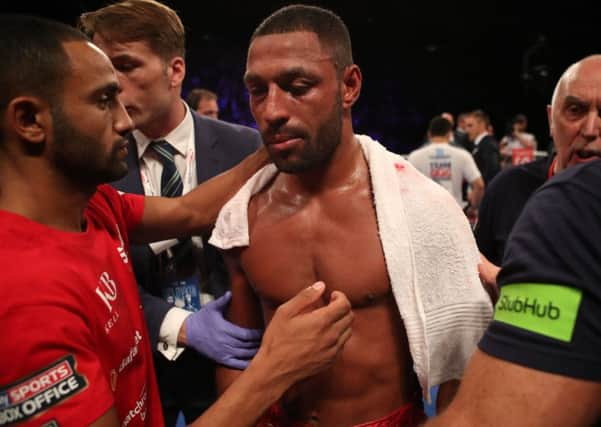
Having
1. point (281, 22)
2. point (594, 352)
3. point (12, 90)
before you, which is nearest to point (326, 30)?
point (281, 22)

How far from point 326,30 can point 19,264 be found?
30.4 inches

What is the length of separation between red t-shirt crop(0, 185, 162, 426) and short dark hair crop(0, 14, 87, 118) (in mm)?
196

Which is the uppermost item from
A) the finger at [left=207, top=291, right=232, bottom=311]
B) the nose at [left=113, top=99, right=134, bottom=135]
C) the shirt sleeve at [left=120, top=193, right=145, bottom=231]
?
the nose at [left=113, top=99, right=134, bottom=135]

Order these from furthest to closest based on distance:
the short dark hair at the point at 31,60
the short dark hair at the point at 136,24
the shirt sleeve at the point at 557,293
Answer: the short dark hair at the point at 136,24 → the short dark hair at the point at 31,60 → the shirt sleeve at the point at 557,293

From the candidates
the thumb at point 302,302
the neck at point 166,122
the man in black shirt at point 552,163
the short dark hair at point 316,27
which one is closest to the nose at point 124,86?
the neck at point 166,122

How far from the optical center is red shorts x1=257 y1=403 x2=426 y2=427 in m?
1.19

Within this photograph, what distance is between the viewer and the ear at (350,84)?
1268 mm

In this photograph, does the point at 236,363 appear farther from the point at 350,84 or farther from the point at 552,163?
the point at 552,163

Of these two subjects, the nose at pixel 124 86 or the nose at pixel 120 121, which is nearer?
the nose at pixel 120 121

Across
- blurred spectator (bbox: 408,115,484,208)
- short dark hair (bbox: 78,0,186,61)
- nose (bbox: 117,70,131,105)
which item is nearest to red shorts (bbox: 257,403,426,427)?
nose (bbox: 117,70,131,105)

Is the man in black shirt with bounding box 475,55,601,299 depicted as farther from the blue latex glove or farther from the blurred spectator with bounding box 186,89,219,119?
the blurred spectator with bounding box 186,89,219,119

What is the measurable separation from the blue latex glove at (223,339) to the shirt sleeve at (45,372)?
1.69ft

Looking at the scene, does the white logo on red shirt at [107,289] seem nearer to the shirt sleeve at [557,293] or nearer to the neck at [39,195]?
the neck at [39,195]

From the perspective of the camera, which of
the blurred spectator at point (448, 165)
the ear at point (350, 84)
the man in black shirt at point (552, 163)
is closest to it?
the ear at point (350, 84)
